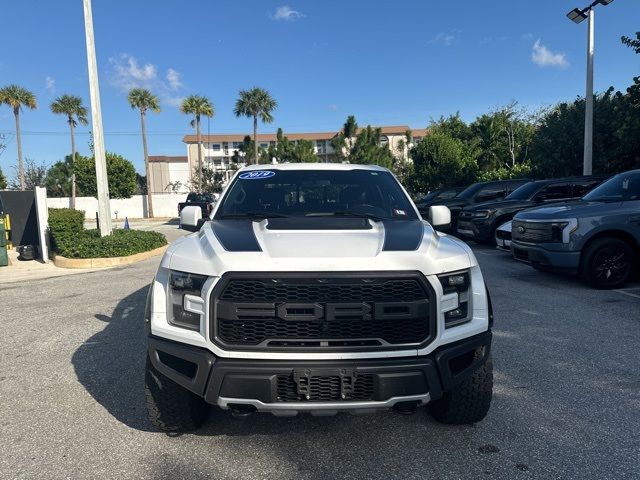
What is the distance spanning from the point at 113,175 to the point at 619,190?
40.7m

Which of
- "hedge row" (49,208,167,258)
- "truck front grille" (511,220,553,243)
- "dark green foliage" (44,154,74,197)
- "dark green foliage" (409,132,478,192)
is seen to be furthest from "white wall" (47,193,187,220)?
"truck front grille" (511,220,553,243)

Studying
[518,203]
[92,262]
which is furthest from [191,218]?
[518,203]

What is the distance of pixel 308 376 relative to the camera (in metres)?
2.36

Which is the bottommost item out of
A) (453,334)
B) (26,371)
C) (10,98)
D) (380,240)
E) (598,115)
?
(26,371)

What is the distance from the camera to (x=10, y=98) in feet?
153

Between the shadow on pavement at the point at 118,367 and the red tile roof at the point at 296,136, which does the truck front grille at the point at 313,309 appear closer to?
the shadow on pavement at the point at 118,367

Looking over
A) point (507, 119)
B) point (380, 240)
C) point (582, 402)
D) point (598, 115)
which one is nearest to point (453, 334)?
point (380, 240)

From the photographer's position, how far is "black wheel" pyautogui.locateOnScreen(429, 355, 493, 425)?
2.83 meters

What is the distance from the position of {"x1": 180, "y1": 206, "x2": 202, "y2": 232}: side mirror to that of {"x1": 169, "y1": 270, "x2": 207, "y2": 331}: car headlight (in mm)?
1415

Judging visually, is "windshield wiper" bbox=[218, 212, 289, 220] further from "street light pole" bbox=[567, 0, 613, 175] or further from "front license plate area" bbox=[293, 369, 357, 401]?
"street light pole" bbox=[567, 0, 613, 175]

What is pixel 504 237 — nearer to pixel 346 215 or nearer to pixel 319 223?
pixel 346 215

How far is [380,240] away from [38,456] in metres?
2.42

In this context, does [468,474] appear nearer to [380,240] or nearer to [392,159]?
[380,240]

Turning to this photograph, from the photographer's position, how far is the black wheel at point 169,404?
2764 mm
